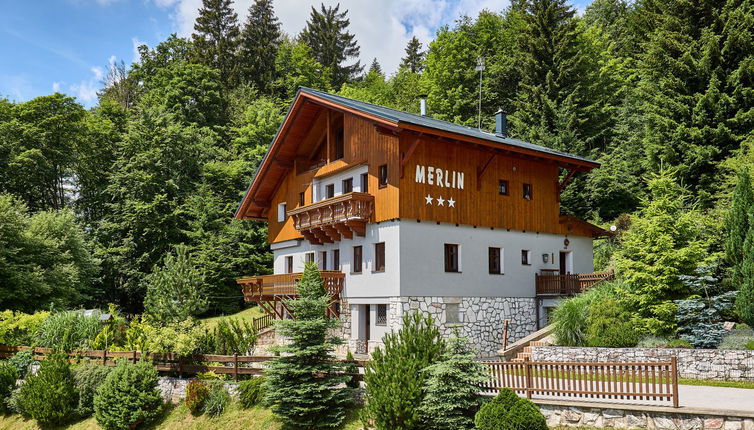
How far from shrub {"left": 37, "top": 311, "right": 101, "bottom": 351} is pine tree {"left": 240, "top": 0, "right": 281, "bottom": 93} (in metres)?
38.1

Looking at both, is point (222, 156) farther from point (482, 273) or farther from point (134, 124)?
point (482, 273)

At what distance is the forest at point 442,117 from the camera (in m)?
23.2

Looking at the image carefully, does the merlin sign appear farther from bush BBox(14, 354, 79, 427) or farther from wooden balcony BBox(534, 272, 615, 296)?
bush BBox(14, 354, 79, 427)

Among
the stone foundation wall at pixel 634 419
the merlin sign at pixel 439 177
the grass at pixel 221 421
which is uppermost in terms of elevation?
the merlin sign at pixel 439 177

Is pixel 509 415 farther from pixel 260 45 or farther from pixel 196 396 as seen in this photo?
pixel 260 45

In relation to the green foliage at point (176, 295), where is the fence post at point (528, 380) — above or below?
below

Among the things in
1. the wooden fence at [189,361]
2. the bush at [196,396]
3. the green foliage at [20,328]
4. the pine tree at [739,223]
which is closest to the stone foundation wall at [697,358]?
the pine tree at [739,223]

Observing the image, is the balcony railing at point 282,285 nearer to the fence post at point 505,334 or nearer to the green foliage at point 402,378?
the fence post at point 505,334

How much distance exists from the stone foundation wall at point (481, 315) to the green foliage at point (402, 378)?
6.87 meters

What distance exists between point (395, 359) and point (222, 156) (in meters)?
36.3

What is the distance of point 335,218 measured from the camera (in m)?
24.5

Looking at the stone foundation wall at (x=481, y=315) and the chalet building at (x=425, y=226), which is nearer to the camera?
the stone foundation wall at (x=481, y=315)

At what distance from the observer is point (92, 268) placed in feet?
123

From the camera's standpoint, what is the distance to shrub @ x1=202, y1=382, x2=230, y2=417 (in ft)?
62.0
